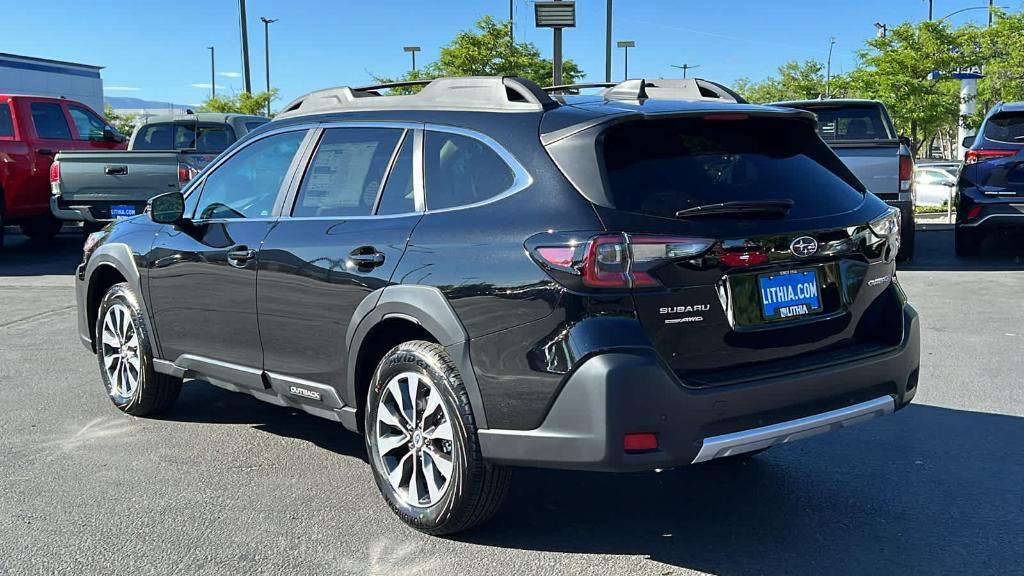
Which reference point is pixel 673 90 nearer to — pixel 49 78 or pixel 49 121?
pixel 49 121

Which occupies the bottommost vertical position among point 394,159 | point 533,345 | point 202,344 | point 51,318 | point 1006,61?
point 51,318

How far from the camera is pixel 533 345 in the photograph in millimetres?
3619

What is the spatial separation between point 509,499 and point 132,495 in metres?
1.64

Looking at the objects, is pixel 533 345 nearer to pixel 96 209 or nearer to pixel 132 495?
pixel 132 495

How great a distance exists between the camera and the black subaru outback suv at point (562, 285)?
355cm

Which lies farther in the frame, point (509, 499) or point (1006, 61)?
point (1006, 61)

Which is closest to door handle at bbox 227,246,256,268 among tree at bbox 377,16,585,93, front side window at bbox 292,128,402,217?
front side window at bbox 292,128,402,217

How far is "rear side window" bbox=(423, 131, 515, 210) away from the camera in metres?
3.99

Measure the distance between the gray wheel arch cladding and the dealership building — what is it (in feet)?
120

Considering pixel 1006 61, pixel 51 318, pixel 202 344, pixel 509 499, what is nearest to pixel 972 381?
pixel 509 499

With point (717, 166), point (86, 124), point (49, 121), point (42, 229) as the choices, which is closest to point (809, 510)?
point (717, 166)

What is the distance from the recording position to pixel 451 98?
437 centimetres

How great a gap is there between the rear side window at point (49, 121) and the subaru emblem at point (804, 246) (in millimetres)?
13617

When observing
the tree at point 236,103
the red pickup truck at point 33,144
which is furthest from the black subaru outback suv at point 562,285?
the tree at point 236,103
